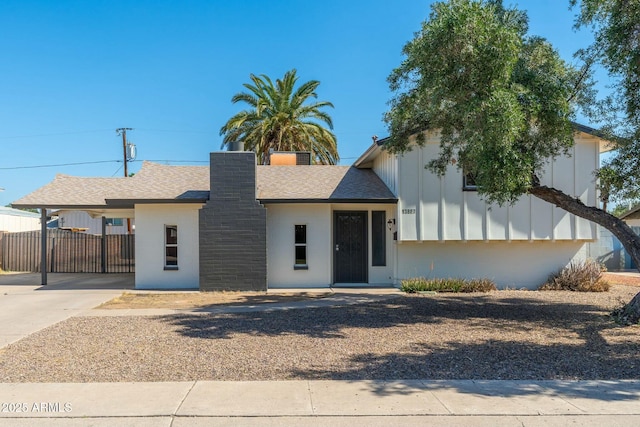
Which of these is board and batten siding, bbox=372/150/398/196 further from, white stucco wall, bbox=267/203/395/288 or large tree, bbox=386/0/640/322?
large tree, bbox=386/0/640/322

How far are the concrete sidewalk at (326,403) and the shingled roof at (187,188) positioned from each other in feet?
31.9

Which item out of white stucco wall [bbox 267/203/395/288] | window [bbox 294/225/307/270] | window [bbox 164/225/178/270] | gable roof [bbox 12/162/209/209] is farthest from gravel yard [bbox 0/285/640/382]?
gable roof [bbox 12/162/209/209]

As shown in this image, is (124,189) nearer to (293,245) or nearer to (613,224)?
(293,245)

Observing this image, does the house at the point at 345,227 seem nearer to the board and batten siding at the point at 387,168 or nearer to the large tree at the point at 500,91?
the board and batten siding at the point at 387,168

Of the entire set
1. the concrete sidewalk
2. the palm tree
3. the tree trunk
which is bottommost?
the concrete sidewalk

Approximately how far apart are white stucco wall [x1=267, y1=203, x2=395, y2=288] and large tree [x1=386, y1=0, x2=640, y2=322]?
6.10 metres

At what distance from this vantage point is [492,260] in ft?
52.5

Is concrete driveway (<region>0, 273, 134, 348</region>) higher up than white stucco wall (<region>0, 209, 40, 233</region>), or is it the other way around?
white stucco wall (<region>0, 209, 40, 233</region>)

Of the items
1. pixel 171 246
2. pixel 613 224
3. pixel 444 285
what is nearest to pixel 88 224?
pixel 171 246

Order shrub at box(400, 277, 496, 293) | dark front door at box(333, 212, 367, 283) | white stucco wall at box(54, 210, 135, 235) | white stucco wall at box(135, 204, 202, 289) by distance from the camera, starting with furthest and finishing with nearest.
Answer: white stucco wall at box(54, 210, 135, 235) → dark front door at box(333, 212, 367, 283) → white stucco wall at box(135, 204, 202, 289) → shrub at box(400, 277, 496, 293)

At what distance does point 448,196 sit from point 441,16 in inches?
278

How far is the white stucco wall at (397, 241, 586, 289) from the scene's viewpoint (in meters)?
15.8

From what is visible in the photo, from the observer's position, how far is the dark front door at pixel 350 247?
16.4m

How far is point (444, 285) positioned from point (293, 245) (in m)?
5.06
